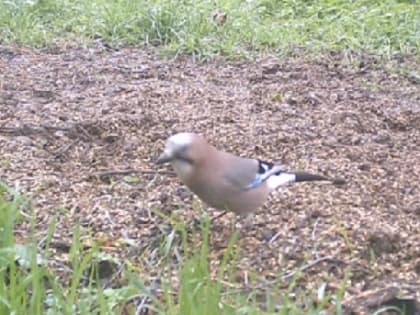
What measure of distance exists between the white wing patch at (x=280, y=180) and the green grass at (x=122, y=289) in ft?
1.15

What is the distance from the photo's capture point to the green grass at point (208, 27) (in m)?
6.89

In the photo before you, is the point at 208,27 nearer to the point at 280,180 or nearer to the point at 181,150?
the point at 280,180

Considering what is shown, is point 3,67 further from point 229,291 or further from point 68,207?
point 229,291

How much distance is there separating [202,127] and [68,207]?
3.95ft

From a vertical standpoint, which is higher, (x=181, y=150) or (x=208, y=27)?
(x=181, y=150)

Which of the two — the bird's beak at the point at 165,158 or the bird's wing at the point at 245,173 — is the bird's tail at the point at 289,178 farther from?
the bird's beak at the point at 165,158

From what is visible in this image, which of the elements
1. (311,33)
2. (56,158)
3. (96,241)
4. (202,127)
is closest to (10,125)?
(56,158)

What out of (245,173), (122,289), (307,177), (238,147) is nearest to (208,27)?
(238,147)

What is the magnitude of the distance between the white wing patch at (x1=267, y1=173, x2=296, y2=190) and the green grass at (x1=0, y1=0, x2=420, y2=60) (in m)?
3.08

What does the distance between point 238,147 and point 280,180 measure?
35.9 inches

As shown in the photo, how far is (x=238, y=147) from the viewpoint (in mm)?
4312

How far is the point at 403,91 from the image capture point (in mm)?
5785

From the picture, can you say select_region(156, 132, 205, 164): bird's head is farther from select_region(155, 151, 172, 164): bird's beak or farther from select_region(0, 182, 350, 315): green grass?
select_region(0, 182, 350, 315): green grass

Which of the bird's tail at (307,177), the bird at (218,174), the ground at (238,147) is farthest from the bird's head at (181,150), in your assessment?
the bird's tail at (307,177)
